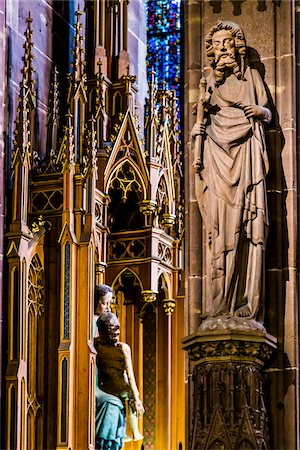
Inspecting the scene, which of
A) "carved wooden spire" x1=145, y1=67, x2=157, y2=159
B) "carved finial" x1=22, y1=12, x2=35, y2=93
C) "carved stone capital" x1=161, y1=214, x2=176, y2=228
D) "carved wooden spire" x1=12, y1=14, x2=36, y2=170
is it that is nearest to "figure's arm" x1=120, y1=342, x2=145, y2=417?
"carved stone capital" x1=161, y1=214, x2=176, y2=228

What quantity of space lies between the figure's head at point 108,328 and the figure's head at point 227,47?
6565mm

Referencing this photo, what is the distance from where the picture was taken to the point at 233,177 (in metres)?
12.1

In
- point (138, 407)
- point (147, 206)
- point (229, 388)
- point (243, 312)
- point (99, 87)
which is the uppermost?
point (99, 87)

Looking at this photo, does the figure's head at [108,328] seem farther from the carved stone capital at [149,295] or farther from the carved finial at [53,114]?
the carved finial at [53,114]

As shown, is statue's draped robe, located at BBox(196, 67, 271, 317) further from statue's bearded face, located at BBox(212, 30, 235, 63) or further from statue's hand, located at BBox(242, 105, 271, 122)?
statue's bearded face, located at BBox(212, 30, 235, 63)

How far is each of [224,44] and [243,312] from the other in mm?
1947

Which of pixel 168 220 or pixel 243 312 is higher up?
pixel 168 220

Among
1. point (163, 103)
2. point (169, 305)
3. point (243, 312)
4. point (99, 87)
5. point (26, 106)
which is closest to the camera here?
point (243, 312)

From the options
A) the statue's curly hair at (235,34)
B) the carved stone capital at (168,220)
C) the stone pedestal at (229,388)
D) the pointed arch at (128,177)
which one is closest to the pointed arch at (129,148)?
the pointed arch at (128,177)

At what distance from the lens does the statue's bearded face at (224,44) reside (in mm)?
12375

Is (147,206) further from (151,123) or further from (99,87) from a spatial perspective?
(99,87)

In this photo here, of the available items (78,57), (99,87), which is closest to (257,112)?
(78,57)

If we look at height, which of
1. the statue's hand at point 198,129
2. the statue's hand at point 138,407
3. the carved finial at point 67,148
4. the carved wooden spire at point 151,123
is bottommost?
the statue's hand at point 138,407

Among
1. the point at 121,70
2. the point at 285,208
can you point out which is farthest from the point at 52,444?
the point at 285,208
